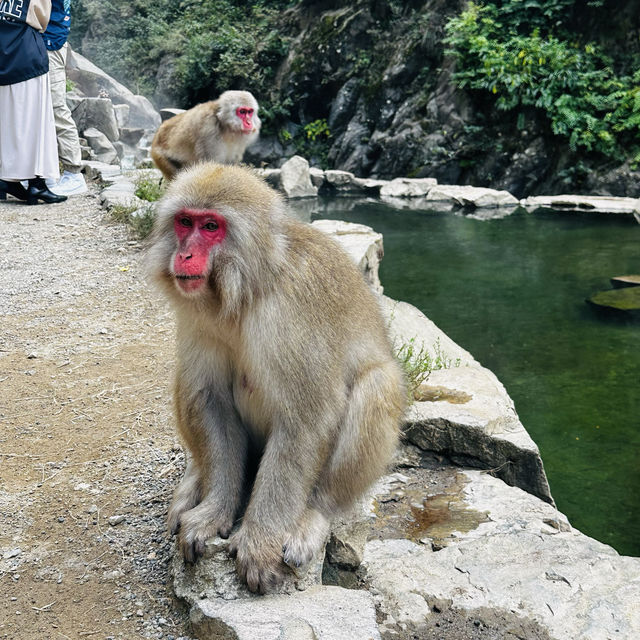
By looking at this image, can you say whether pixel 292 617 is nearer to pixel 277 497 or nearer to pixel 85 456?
pixel 277 497

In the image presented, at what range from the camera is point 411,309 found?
19.2ft

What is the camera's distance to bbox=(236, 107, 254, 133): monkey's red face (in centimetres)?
780

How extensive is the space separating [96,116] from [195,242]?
13009 mm

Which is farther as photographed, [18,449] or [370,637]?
[18,449]

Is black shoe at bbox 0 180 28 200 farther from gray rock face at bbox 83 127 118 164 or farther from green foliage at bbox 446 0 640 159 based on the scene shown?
green foliage at bbox 446 0 640 159

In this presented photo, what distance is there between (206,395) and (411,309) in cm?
376

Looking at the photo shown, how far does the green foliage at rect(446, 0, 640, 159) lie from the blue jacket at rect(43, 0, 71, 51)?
33.6ft

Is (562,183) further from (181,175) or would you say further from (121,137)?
(181,175)

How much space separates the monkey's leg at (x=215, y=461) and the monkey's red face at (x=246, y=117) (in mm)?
6030

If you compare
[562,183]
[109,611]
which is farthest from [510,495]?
[562,183]

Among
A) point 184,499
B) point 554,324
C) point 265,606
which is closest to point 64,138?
point 554,324

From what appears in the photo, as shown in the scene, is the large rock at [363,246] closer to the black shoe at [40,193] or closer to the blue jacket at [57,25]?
the black shoe at [40,193]

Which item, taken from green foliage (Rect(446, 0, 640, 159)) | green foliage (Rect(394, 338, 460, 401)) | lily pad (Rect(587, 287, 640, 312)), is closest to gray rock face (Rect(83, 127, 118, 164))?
green foliage (Rect(446, 0, 640, 159))

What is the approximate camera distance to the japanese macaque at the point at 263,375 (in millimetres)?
2039
